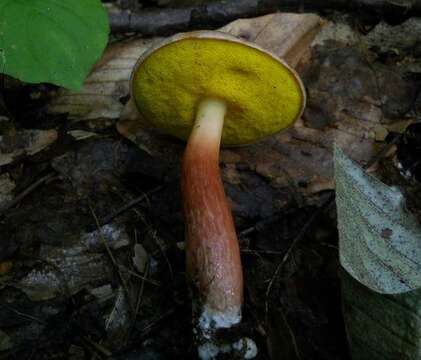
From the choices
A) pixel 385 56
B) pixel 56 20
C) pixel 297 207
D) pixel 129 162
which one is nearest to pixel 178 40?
pixel 56 20

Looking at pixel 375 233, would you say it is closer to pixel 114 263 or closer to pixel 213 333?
pixel 213 333

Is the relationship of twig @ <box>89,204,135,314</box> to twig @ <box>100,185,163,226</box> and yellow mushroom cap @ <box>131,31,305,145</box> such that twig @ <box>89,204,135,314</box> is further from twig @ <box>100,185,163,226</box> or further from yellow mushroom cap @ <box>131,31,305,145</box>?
yellow mushroom cap @ <box>131,31,305,145</box>

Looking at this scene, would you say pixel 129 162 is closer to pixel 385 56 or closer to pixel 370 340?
pixel 370 340

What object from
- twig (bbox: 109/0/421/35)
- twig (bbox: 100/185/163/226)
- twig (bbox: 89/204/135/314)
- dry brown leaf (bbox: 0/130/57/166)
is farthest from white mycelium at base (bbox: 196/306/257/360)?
twig (bbox: 109/0/421/35)

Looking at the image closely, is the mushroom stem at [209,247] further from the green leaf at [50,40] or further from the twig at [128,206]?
the green leaf at [50,40]

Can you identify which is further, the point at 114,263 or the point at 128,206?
the point at 128,206

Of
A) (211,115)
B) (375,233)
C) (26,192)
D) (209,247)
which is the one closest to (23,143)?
(26,192)
